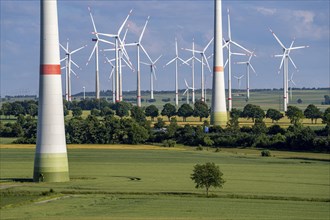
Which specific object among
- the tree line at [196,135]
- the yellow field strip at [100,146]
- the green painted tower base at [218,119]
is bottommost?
the yellow field strip at [100,146]

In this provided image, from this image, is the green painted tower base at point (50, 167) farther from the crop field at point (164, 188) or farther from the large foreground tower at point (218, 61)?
the large foreground tower at point (218, 61)

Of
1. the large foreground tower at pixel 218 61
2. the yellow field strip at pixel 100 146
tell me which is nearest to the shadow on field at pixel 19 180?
the yellow field strip at pixel 100 146

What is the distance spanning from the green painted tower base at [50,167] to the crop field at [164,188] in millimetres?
1539

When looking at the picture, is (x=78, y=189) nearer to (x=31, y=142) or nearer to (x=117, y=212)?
(x=117, y=212)

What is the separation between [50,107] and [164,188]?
556 inches

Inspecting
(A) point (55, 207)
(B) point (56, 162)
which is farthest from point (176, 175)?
(A) point (55, 207)

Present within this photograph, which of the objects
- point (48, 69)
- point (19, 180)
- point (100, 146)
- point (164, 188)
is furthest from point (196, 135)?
point (164, 188)

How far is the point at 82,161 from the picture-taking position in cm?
12550

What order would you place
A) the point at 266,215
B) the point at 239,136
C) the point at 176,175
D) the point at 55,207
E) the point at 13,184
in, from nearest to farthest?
the point at 266,215 → the point at 55,207 → the point at 13,184 → the point at 176,175 → the point at 239,136

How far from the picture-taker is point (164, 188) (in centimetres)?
9112

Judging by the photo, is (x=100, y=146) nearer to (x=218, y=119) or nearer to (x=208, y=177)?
(x=218, y=119)

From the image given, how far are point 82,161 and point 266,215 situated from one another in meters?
58.4

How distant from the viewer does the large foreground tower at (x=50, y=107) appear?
9619 centimetres

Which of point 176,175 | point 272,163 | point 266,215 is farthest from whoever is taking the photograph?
point 272,163
